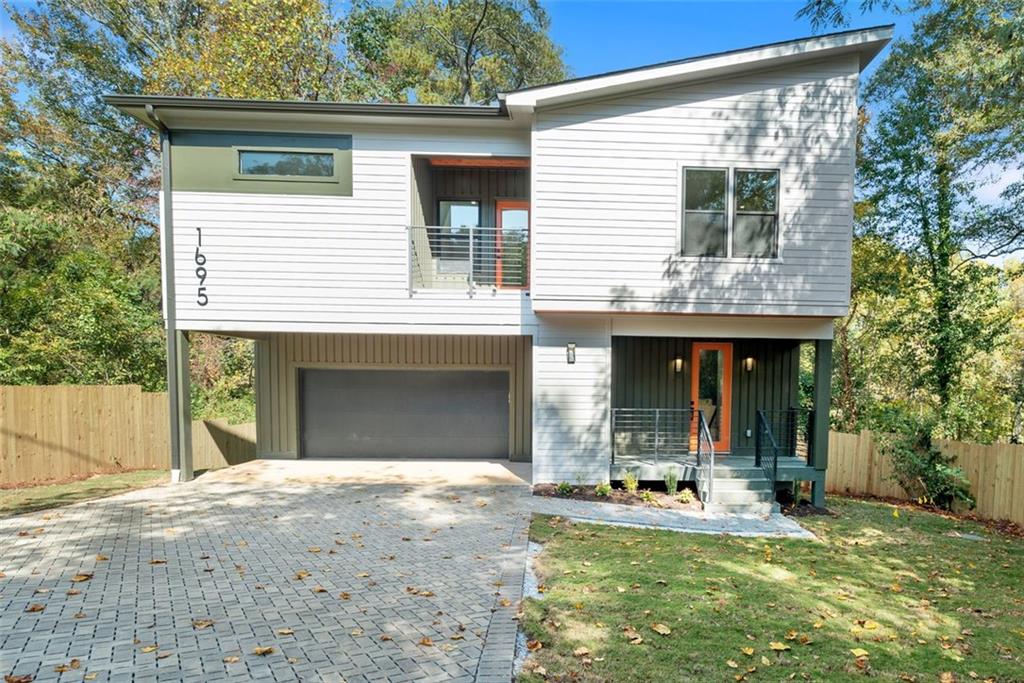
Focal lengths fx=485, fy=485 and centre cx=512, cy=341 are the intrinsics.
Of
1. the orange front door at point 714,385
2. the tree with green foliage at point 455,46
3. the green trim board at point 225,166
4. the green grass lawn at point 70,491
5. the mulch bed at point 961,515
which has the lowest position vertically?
the mulch bed at point 961,515

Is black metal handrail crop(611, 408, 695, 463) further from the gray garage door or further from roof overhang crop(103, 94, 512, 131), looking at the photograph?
roof overhang crop(103, 94, 512, 131)

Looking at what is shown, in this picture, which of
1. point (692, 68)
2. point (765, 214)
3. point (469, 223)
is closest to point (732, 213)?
point (765, 214)

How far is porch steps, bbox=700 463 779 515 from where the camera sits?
761 cm

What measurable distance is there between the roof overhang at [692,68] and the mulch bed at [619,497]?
20.1ft

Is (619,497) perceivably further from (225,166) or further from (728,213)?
(225,166)

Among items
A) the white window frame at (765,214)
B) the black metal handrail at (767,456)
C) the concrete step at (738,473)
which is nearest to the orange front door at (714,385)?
the black metal handrail at (767,456)

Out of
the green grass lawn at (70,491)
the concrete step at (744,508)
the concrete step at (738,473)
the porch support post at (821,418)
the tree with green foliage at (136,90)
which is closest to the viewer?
the green grass lawn at (70,491)

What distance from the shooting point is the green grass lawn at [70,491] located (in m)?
7.23

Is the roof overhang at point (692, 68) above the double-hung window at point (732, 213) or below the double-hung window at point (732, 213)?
above

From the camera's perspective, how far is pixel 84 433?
9.73 meters

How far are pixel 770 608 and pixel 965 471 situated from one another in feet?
24.6

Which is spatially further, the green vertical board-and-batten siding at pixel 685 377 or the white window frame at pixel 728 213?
the green vertical board-and-batten siding at pixel 685 377

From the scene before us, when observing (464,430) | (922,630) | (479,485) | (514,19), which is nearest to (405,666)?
(922,630)

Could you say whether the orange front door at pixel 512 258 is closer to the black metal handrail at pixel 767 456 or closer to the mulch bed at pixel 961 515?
the black metal handrail at pixel 767 456
